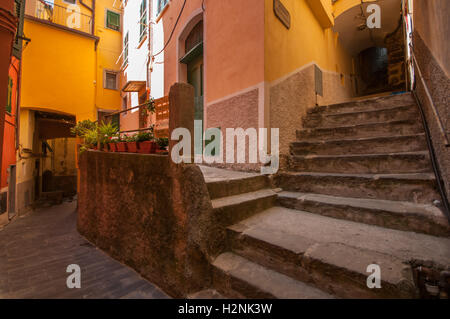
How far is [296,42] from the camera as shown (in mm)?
4832

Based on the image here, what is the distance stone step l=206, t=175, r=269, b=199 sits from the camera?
2604mm

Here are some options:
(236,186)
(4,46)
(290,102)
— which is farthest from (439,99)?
(4,46)

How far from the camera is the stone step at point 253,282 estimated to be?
165 centimetres

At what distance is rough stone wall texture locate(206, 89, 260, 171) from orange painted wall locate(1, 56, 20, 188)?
6465mm

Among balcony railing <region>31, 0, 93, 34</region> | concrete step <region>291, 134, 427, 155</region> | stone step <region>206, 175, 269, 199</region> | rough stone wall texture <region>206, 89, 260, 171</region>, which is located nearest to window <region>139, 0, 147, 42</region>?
balcony railing <region>31, 0, 93, 34</region>

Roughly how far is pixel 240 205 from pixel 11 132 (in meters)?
8.71

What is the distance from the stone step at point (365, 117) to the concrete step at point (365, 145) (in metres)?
0.63

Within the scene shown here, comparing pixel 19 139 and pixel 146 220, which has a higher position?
pixel 19 139

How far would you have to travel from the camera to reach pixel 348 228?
7.29 feet

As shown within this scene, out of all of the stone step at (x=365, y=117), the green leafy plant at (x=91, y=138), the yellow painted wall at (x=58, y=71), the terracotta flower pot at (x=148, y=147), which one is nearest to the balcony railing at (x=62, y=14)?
the yellow painted wall at (x=58, y=71)

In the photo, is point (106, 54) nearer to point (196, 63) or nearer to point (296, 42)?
point (196, 63)

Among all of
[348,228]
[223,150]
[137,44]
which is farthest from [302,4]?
[137,44]
